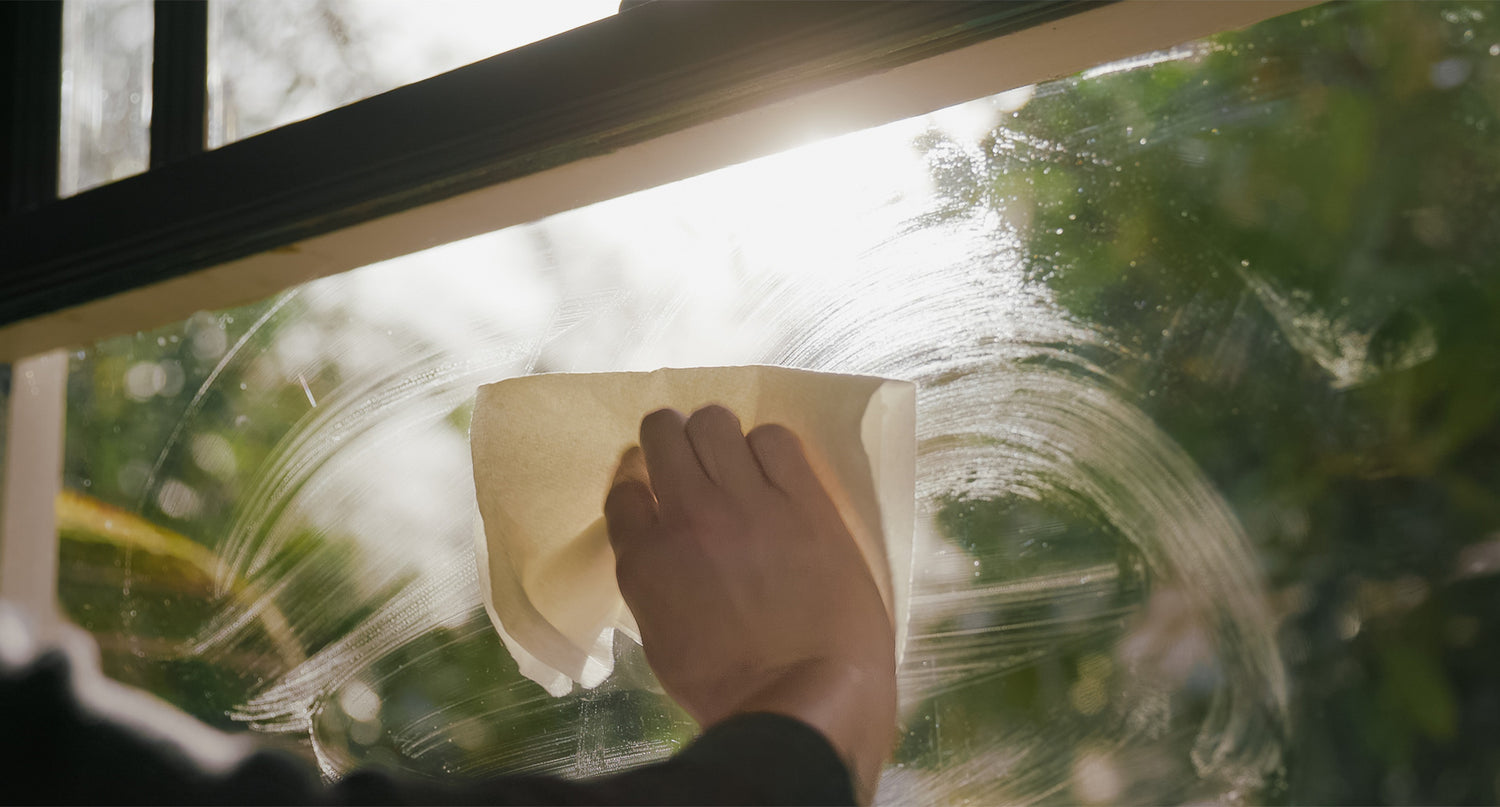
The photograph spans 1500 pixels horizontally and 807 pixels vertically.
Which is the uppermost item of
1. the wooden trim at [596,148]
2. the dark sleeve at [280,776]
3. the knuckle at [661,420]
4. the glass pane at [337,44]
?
the glass pane at [337,44]

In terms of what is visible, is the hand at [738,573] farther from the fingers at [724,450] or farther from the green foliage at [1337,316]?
the green foliage at [1337,316]

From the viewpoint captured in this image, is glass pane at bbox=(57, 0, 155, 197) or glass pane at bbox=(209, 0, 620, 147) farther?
glass pane at bbox=(57, 0, 155, 197)

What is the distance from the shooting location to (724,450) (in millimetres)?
619

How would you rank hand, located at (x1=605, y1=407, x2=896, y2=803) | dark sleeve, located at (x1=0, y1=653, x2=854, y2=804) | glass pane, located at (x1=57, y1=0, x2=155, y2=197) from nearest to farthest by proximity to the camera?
dark sleeve, located at (x1=0, y1=653, x2=854, y2=804) → hand, located at (x1=605, y1=407, x2=896, y2=803) → glass pane, located at (x1=57, y1=0, x2=155, y2=197)

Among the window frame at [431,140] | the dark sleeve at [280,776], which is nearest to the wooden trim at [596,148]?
the window frame at [431,140]

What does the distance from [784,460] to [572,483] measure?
0.51ft

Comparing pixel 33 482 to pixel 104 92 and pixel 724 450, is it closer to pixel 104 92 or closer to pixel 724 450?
pixel 104 92

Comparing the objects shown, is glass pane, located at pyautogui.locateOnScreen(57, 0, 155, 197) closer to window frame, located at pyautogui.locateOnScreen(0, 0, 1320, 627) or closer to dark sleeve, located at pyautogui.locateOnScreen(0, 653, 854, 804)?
window frame, located at pyautogui.locateOnScreen(0, 0, 1320, 627)

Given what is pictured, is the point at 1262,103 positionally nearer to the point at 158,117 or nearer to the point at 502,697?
the point at 502,697

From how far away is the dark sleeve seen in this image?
15.7 inches

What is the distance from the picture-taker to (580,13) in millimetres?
619

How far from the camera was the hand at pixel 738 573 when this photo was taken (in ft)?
1.86

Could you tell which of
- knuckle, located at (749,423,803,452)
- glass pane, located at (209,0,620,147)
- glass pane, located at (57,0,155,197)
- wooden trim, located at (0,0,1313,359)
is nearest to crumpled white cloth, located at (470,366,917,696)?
knuckle, located at (749,423,803,452)

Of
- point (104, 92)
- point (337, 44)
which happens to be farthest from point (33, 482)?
point (337, 44)
